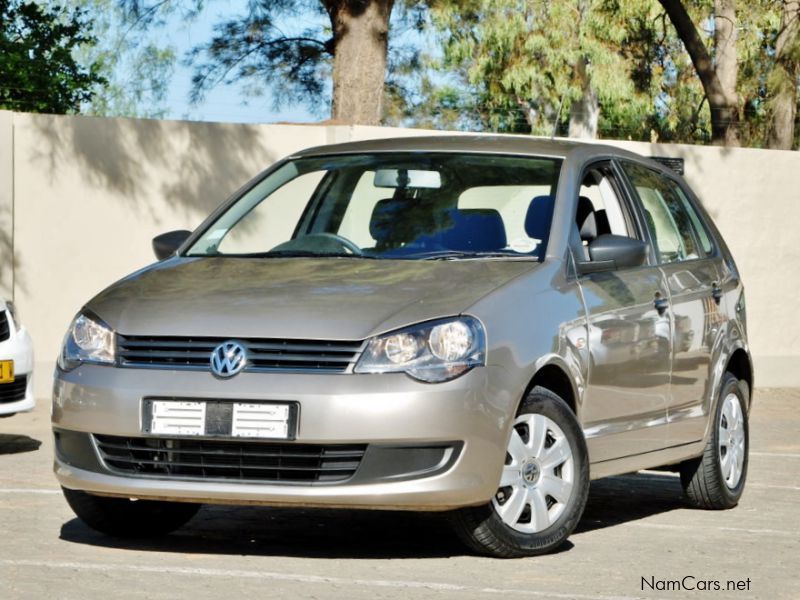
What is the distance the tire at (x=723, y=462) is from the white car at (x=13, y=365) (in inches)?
160

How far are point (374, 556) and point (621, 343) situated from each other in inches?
Answer: 58.8

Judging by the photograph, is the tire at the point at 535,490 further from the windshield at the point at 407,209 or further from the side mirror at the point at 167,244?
the side mirror at the point at 167,244

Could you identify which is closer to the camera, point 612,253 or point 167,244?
point 612,253

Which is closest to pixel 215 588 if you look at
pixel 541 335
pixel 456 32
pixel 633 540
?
pixel 541 335

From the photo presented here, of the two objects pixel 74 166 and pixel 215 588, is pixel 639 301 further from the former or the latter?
pixel 74 166

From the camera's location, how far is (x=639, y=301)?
24.9ft

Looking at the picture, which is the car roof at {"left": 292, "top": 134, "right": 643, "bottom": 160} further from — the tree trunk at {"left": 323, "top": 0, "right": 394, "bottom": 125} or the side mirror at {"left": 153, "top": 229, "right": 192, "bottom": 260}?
the tree trunk at {"left": 323, "top": 0, "right": 394, "bottom": 125}

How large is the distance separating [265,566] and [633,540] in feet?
6.01

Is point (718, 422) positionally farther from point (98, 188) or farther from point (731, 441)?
point (98, 188)

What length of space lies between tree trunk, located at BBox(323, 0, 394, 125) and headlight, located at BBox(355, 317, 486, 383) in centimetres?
1141

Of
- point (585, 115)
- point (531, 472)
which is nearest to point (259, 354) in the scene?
point (531, 472)

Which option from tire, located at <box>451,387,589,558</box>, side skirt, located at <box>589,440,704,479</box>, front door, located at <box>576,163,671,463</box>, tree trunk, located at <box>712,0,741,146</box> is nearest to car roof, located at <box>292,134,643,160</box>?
front door, located at <box>576,163,671,463</box>

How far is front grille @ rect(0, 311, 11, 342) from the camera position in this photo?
10.4 m

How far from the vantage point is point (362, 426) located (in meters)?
5.98
